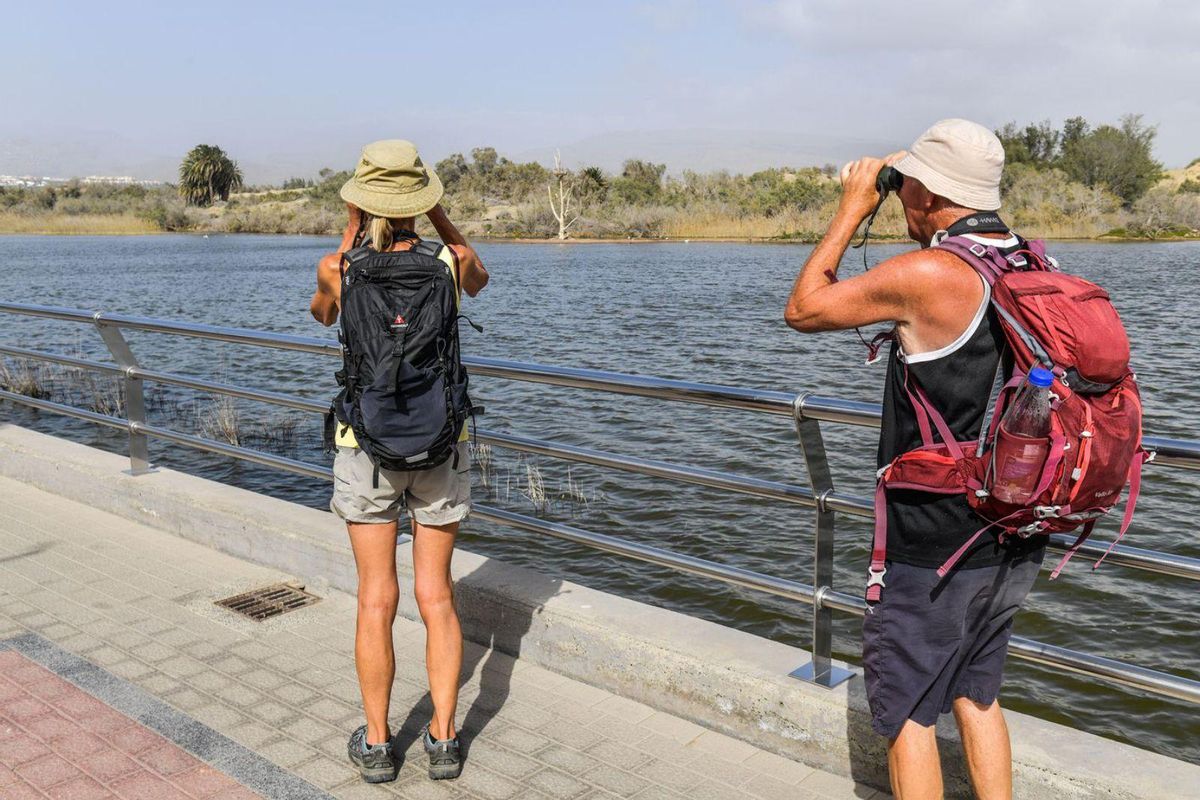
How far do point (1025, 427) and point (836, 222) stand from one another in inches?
28.6

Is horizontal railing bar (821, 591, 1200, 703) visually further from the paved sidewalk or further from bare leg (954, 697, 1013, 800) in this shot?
the paved sidewalk

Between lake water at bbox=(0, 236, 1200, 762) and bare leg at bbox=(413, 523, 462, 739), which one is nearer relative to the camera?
bare leg at bbox=(413, 523, 462, 739)

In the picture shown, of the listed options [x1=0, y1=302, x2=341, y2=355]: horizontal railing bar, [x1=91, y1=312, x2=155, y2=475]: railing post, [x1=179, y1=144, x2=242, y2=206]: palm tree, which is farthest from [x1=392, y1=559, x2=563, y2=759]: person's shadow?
[x1=179, y1=144, x2=242, y2=206]: palm tree

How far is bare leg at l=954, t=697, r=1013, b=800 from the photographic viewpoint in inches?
114

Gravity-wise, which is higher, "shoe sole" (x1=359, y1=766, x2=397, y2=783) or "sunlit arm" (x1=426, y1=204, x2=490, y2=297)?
"sunlit arm" (x1=426, y1=204, x2=490, y2=297)

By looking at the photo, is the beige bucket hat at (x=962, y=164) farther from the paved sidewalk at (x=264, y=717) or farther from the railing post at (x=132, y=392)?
the railing post at (x=132, y=392)

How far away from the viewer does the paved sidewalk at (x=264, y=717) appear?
3.58 m

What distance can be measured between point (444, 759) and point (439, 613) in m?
0.46

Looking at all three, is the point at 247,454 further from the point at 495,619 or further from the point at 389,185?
the point at 389,185

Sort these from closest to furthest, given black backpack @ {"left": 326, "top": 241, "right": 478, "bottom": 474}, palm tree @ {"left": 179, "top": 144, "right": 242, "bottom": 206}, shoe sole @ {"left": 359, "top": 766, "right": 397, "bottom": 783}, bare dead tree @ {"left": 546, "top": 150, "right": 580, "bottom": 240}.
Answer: black backpack @ {"left": 326, "top": 241, "right": 478, "bottom": 474}, shoe sole @ {"left": 359, "top": 766, "right": 397, "bottom": 783}, bare dead tree @ {"left": 546, "top": 150, "right": 580, "bottom": 240}, palm tree @ {"left": 179, "top": 144, "right": 242, "bottom": 206}

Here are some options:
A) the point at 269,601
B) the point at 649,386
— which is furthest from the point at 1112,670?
the point at 269,601

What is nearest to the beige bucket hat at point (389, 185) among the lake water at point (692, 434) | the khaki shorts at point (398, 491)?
the khaki shorts at point (398, 491)

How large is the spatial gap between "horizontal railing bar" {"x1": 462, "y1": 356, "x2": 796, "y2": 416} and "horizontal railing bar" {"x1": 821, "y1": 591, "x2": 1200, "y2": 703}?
804mm


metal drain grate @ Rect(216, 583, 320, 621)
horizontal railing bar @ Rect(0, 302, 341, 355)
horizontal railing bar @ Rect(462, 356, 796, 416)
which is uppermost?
horizontal railing bar @ Rect(462, 356, 796, 416)
